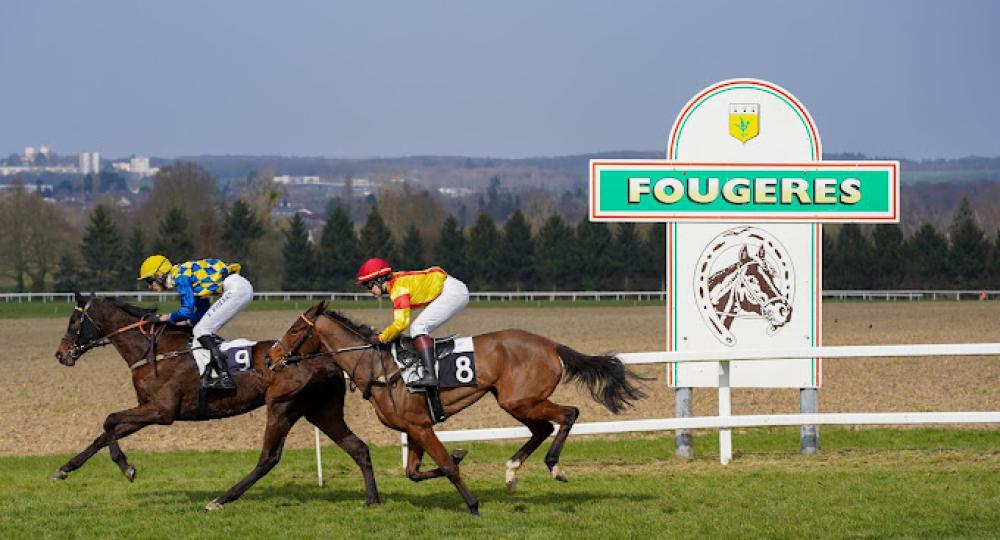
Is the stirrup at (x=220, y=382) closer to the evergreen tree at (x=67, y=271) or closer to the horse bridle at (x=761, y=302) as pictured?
the horse bridle at (x=761, y=302)

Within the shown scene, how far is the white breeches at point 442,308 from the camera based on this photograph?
10984 millimetres

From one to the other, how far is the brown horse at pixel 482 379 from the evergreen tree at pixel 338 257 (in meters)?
56.3

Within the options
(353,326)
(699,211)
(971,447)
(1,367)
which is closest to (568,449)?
(699,211)

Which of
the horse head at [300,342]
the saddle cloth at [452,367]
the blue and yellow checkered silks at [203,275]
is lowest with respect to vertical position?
the saddle cloth at [452,367]

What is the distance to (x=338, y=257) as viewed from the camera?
6850cm

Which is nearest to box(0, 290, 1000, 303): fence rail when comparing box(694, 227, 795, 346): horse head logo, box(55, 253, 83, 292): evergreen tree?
box(55, 253, 83, 292): evergreen tree

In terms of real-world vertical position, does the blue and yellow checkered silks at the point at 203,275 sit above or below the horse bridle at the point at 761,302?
above

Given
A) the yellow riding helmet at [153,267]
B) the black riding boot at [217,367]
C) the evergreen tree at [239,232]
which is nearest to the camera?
the black riding boot at [217,367]

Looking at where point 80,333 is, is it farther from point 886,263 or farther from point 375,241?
point 375,241

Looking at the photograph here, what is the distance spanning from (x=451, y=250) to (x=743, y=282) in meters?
57.7

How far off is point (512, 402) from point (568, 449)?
4918 mm

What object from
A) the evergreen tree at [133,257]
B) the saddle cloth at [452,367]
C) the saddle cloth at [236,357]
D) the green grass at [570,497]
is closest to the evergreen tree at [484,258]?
the evergreen tree at [133,257]

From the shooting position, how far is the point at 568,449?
50.9 feet

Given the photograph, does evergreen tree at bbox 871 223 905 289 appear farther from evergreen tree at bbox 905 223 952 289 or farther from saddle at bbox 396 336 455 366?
saddle at bbox 396 336 455 366
